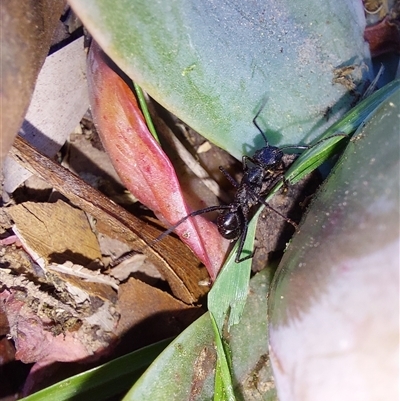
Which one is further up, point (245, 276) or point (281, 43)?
point (281, 43)

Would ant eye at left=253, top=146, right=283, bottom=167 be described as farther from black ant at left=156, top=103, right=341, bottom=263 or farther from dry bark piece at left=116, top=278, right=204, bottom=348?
dry bark piece at left=116, top=278, right=204, bottom=348

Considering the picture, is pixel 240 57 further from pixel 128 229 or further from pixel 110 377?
pixel 110 377

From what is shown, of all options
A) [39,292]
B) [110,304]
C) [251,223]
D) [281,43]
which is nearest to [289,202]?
[251,223]

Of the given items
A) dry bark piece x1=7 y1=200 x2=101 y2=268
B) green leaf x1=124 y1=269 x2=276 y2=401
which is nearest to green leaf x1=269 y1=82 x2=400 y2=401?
green leaf x1=124 y1=269 x2=276 y2=401

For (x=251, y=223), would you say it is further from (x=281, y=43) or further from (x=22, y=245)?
(x=22, y=245)

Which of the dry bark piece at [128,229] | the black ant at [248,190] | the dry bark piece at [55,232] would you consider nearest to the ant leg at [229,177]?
the black ant at [248,190]

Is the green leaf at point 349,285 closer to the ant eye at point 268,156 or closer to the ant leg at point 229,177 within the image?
the ant eye at point 268,156

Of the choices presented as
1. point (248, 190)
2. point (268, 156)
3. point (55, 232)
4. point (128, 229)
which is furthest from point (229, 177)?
point (55, 232)
